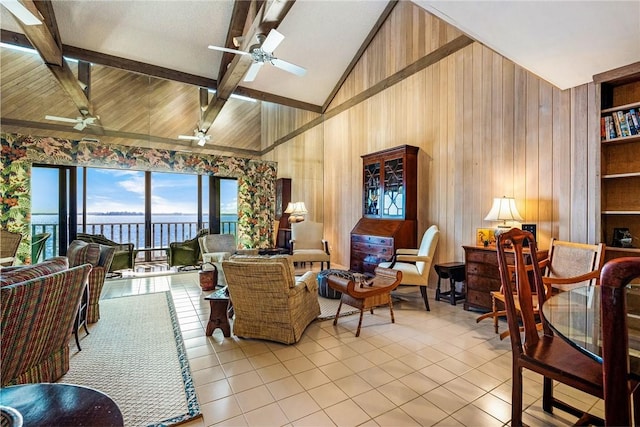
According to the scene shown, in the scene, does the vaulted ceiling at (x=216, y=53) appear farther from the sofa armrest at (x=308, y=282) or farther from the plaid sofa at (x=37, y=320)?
the plaid sofa at (x=37, y=320)

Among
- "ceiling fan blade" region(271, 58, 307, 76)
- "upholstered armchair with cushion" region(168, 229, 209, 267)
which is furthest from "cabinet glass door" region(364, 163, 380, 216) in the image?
"upholstered armchair with cushion" region(168, 229, 209, 267)

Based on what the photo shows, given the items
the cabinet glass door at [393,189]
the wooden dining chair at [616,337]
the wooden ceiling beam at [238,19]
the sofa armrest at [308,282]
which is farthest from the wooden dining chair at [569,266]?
the wooden ceiling beam at [238,19]

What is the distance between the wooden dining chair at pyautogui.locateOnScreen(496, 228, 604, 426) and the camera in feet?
4.32

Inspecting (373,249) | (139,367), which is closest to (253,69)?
(373,249)

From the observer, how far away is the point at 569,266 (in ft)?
8.84

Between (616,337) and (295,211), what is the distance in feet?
19.2

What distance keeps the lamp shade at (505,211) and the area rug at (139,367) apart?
3249mm

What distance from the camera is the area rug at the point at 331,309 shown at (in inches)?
132

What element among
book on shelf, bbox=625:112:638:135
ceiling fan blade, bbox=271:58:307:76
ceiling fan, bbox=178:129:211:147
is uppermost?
ceiling fan blade, bbox=271:58:307:76

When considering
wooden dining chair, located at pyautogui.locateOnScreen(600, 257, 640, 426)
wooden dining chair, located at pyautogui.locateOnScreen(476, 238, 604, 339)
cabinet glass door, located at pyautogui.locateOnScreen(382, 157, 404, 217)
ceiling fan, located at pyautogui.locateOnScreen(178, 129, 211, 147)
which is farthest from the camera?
ceiling fan, located at pyautogui.locateOnScreen(178, 129, 211, 147)

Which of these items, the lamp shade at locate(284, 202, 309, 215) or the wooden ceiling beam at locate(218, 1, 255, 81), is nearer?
the wooden ceiling beam at locate(218, 1, 255, 81)

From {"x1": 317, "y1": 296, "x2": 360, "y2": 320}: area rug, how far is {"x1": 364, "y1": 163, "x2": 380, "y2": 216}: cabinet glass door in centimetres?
185

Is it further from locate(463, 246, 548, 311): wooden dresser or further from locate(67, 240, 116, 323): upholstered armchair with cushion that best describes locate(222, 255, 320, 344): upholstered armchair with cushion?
locate(463, 246, 548, 311): wooden dresser

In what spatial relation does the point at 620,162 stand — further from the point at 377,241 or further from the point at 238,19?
the point at 238,19
